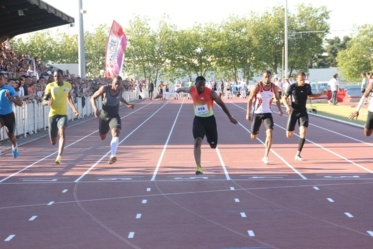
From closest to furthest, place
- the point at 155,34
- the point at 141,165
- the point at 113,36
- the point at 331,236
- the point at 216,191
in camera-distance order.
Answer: the point at 331,236 → the point at 216,191 → the point at 141,165 → the point at 113,36 → the point at 155,34

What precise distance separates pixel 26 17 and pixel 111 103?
63.7ft

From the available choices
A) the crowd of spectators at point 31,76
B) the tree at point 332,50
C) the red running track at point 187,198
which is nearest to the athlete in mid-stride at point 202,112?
the red running track at point 187,198

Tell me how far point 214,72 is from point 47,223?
90555mm

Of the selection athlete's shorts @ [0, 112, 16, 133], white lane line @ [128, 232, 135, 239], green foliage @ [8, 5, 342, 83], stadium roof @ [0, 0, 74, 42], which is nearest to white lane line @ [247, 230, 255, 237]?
white lane line @ [128, 232, 135, 239]

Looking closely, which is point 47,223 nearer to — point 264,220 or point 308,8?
point 264,220

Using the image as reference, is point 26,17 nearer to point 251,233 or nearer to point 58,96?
point 58,96

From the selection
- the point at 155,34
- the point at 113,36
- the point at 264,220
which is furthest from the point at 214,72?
the point at 264,220

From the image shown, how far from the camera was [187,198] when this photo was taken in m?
12.4

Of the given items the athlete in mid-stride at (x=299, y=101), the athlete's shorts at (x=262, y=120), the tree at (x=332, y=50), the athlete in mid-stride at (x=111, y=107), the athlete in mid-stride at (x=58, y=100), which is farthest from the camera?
the tree at (x=332, y=50)

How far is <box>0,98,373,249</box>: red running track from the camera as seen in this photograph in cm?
923

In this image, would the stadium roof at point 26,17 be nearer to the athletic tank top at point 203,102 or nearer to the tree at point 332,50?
the athletic tank top at point 203,102

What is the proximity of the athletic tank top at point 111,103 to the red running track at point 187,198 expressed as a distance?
1162 mm

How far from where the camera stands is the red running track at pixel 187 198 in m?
9.23

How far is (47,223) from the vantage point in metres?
10.3
